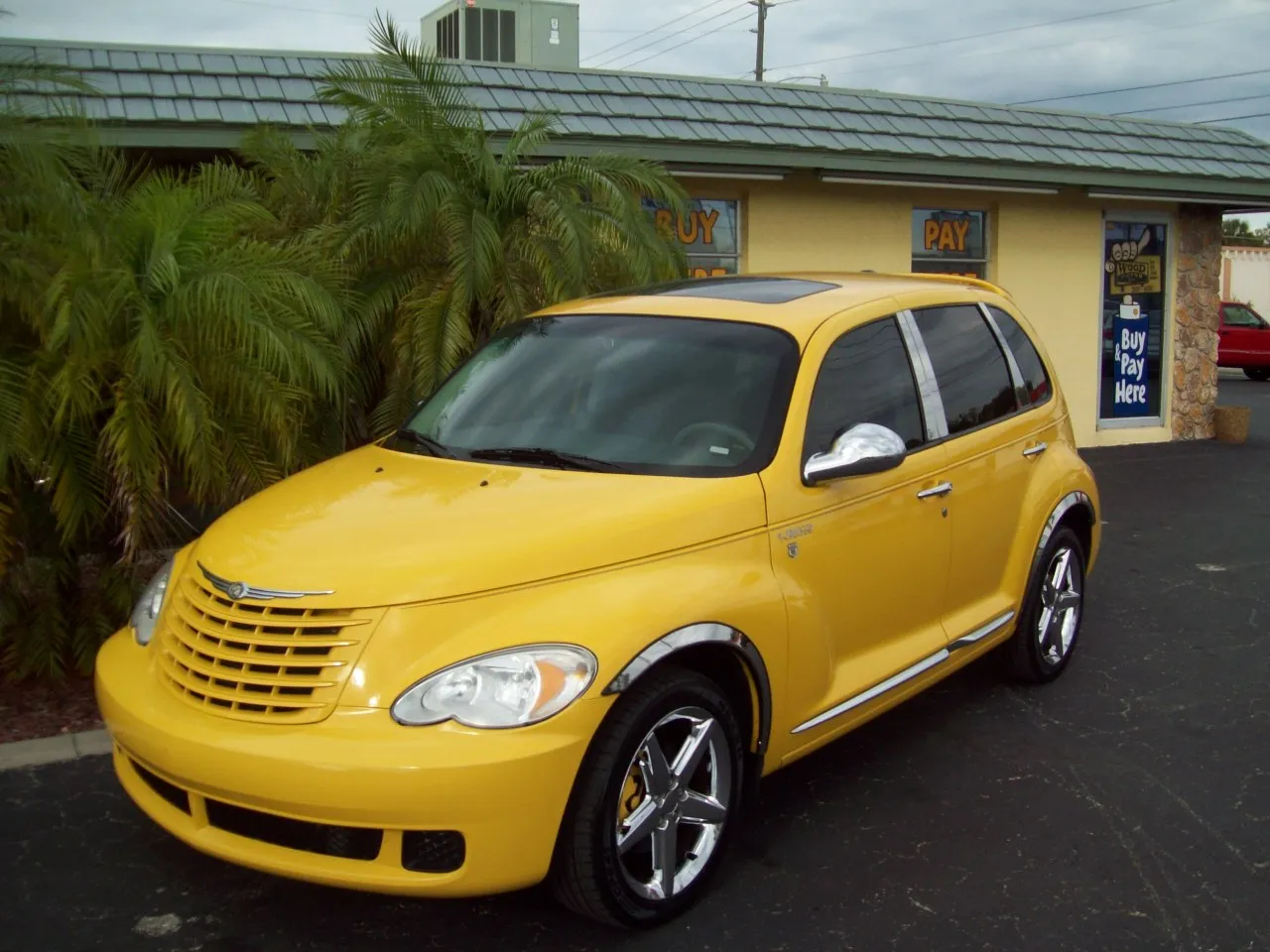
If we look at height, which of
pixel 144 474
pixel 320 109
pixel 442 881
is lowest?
pixel 442 881

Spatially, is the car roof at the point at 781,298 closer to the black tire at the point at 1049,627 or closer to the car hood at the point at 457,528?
the car hood at the point at 457,528

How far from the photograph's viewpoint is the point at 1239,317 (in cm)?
2781

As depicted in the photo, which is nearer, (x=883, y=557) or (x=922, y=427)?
(x=883, y=557)

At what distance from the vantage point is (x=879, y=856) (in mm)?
4109

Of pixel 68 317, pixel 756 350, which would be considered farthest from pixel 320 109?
pixel 756 350

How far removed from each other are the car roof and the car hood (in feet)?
2.91

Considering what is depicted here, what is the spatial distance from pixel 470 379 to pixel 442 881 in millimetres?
2295

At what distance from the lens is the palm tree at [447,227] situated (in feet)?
23.0

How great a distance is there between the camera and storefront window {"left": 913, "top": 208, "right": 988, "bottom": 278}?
13.1m

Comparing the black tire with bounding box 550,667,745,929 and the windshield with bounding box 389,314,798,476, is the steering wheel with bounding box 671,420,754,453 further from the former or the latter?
the black tire with bounding box 550,667,745,929

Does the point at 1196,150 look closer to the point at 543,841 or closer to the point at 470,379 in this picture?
the point at 470,379

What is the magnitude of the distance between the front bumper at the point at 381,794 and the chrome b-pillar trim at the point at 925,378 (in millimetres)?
2129

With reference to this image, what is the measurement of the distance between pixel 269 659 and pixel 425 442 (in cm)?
147

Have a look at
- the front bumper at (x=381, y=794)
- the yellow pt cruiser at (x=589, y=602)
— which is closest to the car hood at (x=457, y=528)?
the yellow pt cruiser at (x=589, y=602)
